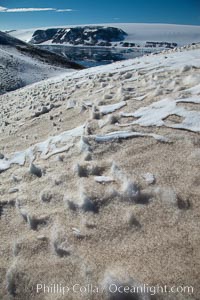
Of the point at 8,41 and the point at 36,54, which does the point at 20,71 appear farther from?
the point at 8,41

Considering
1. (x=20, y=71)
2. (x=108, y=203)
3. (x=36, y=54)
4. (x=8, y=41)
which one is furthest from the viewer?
(x=8, y=41)

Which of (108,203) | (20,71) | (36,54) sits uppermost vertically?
(36,54)

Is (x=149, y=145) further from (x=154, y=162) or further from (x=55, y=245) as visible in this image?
(x=55, y=245)

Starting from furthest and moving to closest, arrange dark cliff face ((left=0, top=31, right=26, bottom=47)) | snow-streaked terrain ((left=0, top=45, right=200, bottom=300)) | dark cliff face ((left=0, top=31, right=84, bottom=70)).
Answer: dark cliff face ((left=0, top=31, right=26, bottom=47))
dark cliff face ((left=0, top=31, right=84, bottom=70))
snow-streaked terrain ((left=0, top=45, right=200, bottom=300))

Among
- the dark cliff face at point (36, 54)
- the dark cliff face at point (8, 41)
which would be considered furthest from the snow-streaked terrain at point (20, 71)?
the dark cliff face at point (8, 41)

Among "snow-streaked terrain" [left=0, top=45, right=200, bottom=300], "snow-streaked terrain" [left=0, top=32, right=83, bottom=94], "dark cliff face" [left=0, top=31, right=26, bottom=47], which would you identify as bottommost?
"snow-streaked terrain" [left=0, top=32, right=83, bottom=94]

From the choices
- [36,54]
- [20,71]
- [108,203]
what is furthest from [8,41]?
[108,203]

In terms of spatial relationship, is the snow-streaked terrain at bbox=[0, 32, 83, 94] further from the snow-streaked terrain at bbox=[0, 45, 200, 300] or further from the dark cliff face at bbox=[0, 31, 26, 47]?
the snow-streaked terrain at bbox=[0, 45, 200, 300]

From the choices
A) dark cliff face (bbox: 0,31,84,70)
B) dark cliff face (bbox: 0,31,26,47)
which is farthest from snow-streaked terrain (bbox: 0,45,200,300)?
dark cliff face (bbox: 0,31,26,47)

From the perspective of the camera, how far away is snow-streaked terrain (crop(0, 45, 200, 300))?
11.7ft

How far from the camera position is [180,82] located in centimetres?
791

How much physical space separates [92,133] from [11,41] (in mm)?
76638

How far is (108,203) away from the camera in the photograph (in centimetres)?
441

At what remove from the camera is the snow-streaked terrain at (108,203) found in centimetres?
355
